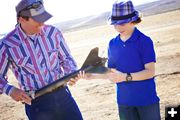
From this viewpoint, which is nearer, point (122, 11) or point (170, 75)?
point (122, 11)

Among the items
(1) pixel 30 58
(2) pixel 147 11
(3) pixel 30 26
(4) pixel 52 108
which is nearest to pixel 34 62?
(1) pixel 30 58

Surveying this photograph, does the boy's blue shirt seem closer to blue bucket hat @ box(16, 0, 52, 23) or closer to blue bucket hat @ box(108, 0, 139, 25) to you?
blue bucket hat @ box(108, 0, 139, 25)

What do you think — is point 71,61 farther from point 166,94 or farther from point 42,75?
point 166,94

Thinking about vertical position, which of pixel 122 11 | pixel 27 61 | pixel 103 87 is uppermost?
pixel 122 11

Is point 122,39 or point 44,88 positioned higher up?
point 122,39

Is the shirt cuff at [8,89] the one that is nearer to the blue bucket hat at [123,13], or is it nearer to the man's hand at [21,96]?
the man's hand at [21,96]

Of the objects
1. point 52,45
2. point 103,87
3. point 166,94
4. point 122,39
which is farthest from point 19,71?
point 103,87

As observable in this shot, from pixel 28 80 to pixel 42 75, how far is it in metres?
0.15

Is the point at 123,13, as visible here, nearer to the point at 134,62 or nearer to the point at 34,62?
the point at 134,62

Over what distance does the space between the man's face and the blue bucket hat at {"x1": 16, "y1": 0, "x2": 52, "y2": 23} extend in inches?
2.0

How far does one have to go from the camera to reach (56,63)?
421 cm

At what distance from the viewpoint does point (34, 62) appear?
4113 millimetres

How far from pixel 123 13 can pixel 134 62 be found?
519mm

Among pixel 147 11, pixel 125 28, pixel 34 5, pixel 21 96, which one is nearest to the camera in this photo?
pixel 21 96
